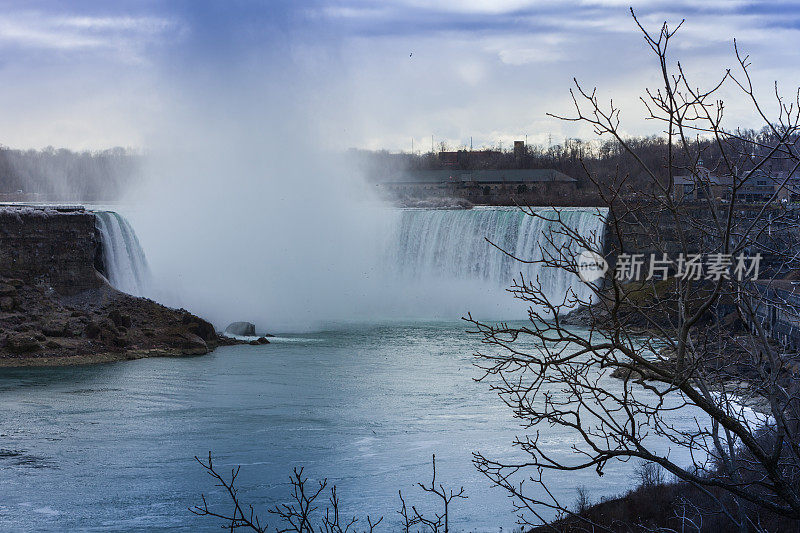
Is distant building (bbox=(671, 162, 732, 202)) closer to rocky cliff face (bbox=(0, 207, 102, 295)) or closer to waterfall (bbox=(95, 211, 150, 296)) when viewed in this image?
rocky cliff face (bbox=(0, 207, 102, 295))

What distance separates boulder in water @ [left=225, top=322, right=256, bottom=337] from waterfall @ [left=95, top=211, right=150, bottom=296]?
3.24m

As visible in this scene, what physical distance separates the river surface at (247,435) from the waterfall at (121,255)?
211 inches

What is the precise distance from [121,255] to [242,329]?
13.8 ft

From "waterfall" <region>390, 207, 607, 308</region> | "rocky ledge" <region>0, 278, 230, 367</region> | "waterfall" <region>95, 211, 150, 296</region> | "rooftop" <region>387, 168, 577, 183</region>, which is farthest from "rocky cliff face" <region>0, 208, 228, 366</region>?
"rooftop" <region>387, 168, 577, 183</region>

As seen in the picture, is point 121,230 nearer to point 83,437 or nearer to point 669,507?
point 83,437

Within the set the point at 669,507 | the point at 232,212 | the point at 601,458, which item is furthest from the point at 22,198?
the point at 601,458

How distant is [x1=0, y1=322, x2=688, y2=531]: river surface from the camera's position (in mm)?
8766

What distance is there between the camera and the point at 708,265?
314 centimetres

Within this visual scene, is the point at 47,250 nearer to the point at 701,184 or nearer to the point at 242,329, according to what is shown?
the point at 242,329

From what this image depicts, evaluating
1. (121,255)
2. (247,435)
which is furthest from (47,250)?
(247,435)

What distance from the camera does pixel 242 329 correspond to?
2153 centimetres

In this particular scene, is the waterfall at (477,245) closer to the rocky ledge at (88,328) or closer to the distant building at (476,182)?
the rocky ledge at (88,328)

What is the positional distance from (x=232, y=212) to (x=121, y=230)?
8.67 m

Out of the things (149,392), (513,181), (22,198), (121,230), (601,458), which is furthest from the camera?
(513,181)
